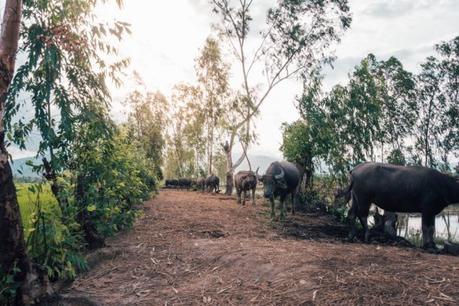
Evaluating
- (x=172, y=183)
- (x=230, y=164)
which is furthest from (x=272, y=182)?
(x=172, y=183)

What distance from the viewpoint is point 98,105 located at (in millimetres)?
7684

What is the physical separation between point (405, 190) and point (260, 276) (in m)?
5.68

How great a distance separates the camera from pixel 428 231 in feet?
30.4

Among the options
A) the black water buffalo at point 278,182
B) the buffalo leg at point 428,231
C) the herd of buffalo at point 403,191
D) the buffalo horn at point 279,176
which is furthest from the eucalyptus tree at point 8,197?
the buffalo horn at point 279,176

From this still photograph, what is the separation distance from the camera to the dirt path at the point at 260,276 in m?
5.09

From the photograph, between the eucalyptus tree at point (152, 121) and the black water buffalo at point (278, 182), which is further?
the eucalyptus tree at point (152, 121)

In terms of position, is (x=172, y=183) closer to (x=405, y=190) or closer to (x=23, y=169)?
(x=405, y=190)

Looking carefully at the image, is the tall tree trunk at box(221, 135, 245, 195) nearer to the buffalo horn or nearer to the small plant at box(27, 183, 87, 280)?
the buffalo horn

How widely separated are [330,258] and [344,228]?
280 inches

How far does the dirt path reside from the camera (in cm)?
509

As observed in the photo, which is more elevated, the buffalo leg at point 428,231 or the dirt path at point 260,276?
the buffalo leg at point 428,231

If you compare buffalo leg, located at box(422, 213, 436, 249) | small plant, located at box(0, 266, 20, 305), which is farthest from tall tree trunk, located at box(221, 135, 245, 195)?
small plant, located at box(0, 266, 20, 305)

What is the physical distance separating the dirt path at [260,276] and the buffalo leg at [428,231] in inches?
92.0

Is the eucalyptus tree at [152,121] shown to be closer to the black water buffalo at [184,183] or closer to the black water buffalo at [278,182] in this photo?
the black water buffalo at [184,183]
